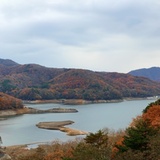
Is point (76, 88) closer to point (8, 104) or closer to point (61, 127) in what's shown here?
point (8, 104)

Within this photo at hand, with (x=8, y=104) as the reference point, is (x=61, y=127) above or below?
below

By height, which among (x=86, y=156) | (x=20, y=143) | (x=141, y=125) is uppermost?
(x=141, y=125)

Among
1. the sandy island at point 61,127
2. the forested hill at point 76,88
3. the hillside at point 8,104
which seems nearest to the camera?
the sandy island at point 61,127

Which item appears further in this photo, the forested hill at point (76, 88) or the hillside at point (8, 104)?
the forested hill at point (76, 88)

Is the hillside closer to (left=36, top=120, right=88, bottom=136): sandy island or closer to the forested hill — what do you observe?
(left=36, top=120, right=88, bottom=136): sandy island

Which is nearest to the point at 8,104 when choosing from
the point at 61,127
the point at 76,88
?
the point at 61,127

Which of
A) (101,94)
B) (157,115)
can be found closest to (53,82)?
(101,94)

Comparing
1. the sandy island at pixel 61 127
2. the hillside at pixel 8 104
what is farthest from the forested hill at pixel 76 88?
the sandy island at pixel 61 127

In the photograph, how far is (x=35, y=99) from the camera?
133000 mm

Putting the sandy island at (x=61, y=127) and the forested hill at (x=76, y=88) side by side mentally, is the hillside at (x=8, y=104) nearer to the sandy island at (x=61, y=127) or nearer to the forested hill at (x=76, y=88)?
the sandy island at (x=61, y=127)

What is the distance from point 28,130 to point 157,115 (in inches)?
1266

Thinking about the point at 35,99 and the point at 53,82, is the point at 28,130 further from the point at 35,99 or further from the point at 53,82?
the point at 53,82

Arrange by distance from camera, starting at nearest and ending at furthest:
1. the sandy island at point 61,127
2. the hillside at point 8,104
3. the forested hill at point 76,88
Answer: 1. the sandy island at point 61,127
2. the hillside at point 8,104
3. the forested hill at point 76,88

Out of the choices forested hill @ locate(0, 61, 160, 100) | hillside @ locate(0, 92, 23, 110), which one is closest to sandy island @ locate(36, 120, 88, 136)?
hillside @ locate(0, 92, 23, 110)
